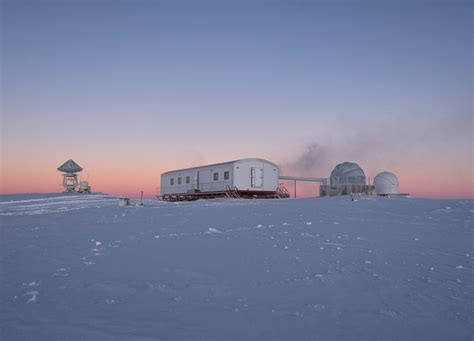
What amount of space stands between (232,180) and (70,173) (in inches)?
960

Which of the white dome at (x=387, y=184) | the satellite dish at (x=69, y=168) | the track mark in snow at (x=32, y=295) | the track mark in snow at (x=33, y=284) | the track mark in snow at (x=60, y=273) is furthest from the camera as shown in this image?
the satellite dish at (x=69, y=168)

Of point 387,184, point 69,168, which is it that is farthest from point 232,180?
point 69,168

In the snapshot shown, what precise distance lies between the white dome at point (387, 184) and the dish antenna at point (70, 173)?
34.8 metres

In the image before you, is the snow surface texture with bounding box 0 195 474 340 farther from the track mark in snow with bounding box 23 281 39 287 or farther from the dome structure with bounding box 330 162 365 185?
the dome structure with bounding box 330 162 365 185

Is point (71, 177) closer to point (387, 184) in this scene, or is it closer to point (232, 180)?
point (232, 180)

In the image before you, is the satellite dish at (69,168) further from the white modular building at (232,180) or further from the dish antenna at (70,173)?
the white modular building at (232,180)

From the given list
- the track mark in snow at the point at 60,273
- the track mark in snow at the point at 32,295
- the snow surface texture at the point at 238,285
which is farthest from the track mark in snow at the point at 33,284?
the track mark in snow at the point at 60,273

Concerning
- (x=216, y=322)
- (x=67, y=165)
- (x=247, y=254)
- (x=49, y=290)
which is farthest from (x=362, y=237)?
(x=67, y=165)

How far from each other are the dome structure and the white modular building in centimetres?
668

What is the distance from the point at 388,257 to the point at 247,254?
9.48 ft

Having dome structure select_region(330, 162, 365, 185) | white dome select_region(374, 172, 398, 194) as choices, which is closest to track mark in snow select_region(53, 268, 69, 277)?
dome structure select_region(330, 162, 365, 185)

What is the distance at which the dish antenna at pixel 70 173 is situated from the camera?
157 ft

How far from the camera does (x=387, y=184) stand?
3853cm

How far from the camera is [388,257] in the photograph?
8.00 meters
